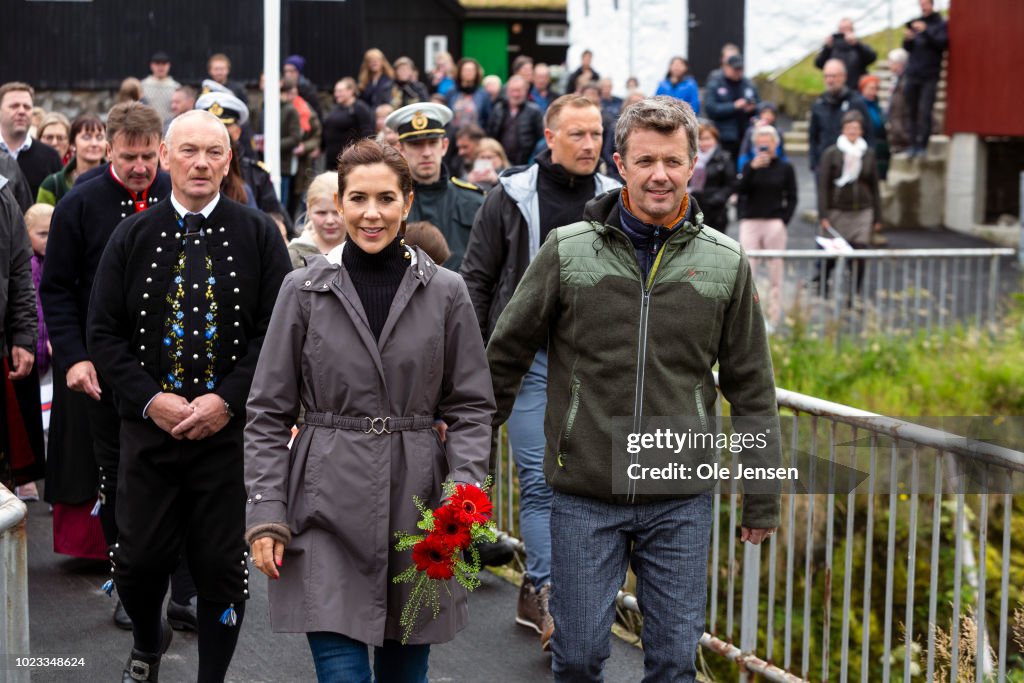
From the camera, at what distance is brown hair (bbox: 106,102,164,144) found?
589cm

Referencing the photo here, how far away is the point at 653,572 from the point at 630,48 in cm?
2666

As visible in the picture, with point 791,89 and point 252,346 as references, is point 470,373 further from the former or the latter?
point 791,89

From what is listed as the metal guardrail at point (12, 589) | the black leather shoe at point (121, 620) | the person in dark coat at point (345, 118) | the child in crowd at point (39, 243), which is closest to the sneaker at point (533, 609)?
the black leather shoe at point (121, 620)

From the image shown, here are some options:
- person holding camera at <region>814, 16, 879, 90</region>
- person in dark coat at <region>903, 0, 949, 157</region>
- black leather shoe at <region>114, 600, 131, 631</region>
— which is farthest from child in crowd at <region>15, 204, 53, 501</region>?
person in dark coat at <region>903, 0, 949, 157</region>

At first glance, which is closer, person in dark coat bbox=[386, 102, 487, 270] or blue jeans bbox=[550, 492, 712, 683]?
blue jeans bbox=[550, 492, 712, 683]

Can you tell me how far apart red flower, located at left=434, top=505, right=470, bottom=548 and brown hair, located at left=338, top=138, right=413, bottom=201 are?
96 cm

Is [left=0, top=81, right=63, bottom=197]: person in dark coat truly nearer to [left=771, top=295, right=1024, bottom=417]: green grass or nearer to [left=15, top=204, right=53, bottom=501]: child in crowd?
[left=15, top=204, right=53, bottom=501]: child in crowd

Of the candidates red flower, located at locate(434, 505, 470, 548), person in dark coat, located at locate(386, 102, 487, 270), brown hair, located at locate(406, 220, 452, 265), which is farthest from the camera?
person in dark coat, located at locate(386, 102, 487, 270)

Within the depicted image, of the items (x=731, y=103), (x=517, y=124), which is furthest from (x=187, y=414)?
(x=731, y=103)

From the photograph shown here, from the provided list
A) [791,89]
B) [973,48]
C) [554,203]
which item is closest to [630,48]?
[791,89]

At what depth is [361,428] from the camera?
4234 millimetres

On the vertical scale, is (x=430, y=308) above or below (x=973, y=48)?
below

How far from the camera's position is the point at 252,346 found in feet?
16.9

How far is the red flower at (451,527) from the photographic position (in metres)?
4.05
